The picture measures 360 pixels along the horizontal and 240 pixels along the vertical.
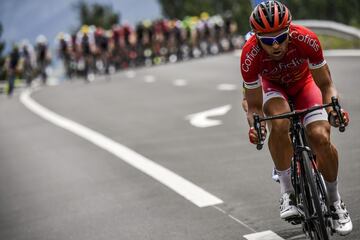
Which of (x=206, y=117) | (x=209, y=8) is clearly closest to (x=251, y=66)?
(x=206, y=117)

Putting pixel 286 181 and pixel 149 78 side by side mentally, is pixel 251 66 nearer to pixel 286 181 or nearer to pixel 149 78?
pixel 286 181

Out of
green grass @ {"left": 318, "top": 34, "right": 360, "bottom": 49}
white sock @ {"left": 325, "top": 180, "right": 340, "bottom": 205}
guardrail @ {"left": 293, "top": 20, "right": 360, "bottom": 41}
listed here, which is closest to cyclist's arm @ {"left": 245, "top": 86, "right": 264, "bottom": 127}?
white sock @ {"left": 325, "top": 180, "right": 340, "bottom": 205}

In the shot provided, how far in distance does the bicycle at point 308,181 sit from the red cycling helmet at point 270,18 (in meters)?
0.66

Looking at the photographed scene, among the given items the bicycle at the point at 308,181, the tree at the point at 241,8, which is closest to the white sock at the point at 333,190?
the bicycle at the point at 308,181

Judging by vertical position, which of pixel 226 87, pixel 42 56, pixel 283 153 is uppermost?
pixel 283 153

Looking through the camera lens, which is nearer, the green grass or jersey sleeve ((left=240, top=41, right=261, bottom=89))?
jersey sleeve ((left=240, top=41, right=261, bottom=89))

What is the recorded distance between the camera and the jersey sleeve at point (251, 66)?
6.24m

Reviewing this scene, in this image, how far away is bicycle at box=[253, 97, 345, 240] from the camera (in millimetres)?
5496

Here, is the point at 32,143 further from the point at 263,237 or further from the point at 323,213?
the point at 323,213

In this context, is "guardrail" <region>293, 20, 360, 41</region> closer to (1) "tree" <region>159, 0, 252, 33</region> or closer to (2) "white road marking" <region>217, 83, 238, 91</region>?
(2) "white road marking" <region>217, 83, 238, 91</region>

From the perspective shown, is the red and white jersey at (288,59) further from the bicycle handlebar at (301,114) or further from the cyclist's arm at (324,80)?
the bicycle handlebar at (301,114)

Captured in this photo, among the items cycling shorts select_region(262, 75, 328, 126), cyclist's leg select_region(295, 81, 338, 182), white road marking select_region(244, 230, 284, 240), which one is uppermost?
cycling shorts select_region(262, 75, 328, 126)

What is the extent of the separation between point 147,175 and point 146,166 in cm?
75

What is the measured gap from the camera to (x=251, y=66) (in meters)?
6.28
